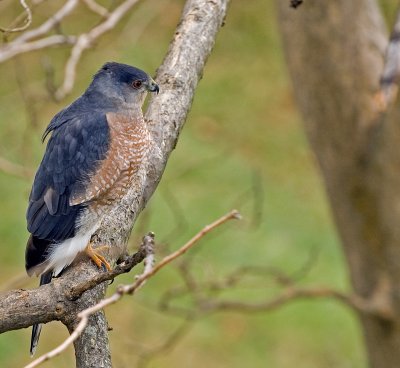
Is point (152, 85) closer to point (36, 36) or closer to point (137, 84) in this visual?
point (137, 84)

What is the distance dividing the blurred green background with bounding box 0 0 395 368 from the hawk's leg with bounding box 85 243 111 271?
4.88 feet

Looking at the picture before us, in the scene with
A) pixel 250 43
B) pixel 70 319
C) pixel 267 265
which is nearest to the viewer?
pixel 70 319

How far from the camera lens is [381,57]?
5.37 m

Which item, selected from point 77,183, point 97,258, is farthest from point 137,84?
point 97,258

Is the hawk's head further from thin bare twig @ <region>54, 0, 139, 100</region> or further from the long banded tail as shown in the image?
thin bare twig @ <region>54, 0, 139, 100</region>

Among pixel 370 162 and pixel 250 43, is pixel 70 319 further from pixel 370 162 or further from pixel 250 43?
pixel 250 43

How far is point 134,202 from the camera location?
136 inches

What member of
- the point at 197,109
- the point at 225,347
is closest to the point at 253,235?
the point at 225,347

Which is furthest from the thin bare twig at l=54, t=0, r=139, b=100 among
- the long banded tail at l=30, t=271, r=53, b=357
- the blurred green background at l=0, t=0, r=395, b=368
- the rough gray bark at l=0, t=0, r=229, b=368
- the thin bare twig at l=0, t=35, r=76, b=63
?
the long banded tail at l=30, t=271, r=53, b=357

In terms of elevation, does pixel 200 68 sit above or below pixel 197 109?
above

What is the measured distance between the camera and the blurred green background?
7.38 metres

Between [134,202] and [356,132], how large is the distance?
7.62 feet

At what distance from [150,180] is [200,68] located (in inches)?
21.3

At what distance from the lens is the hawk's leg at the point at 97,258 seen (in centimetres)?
326
